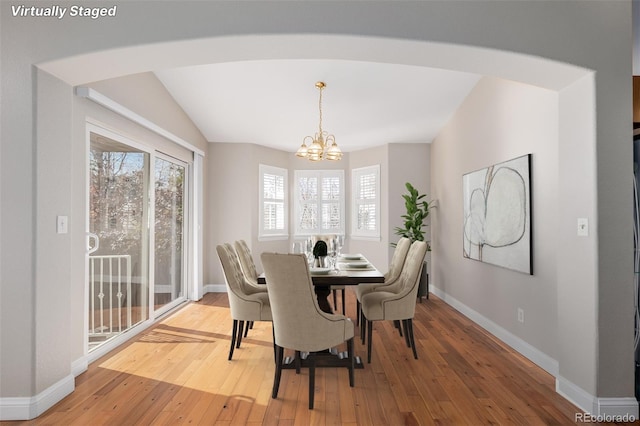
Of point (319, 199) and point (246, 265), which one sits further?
point (319, 199)

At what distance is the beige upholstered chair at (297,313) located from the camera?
8.10 ft

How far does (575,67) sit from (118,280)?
427 cm

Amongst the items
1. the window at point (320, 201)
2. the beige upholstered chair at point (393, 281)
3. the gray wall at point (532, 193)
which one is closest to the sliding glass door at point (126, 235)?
the beige upholstered chair at point (393, 281)

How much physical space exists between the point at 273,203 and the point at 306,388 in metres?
4.31

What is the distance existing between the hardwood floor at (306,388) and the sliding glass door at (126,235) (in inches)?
18.2

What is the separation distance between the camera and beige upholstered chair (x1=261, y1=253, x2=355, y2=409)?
2.47m

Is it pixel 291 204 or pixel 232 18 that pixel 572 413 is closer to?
pixel 232 18

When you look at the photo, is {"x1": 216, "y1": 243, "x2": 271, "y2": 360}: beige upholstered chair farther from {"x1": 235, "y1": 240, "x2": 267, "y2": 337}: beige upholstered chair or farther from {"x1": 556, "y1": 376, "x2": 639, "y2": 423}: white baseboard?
{"x1": 556, "y1": 376, "x2": 639, "y2": 423}: white baseboard

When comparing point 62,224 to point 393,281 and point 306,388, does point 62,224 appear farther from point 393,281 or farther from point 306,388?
point 393,281

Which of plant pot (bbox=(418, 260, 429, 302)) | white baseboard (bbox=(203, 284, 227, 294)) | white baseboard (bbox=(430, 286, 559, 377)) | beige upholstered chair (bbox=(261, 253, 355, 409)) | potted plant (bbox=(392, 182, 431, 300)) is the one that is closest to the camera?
beige upholstered chair (bbox=(261, 253, 355, 409))

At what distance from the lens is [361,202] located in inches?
274

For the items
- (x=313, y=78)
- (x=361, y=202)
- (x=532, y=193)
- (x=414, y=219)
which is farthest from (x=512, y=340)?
(x=361, y=202)

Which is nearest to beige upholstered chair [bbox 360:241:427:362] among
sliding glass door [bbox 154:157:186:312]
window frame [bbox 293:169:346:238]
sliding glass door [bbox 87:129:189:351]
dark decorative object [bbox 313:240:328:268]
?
dark decorative object [bbox 313:240:328:268]

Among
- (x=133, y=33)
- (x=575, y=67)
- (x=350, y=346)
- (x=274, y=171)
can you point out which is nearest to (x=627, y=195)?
(x=575, y=67)
